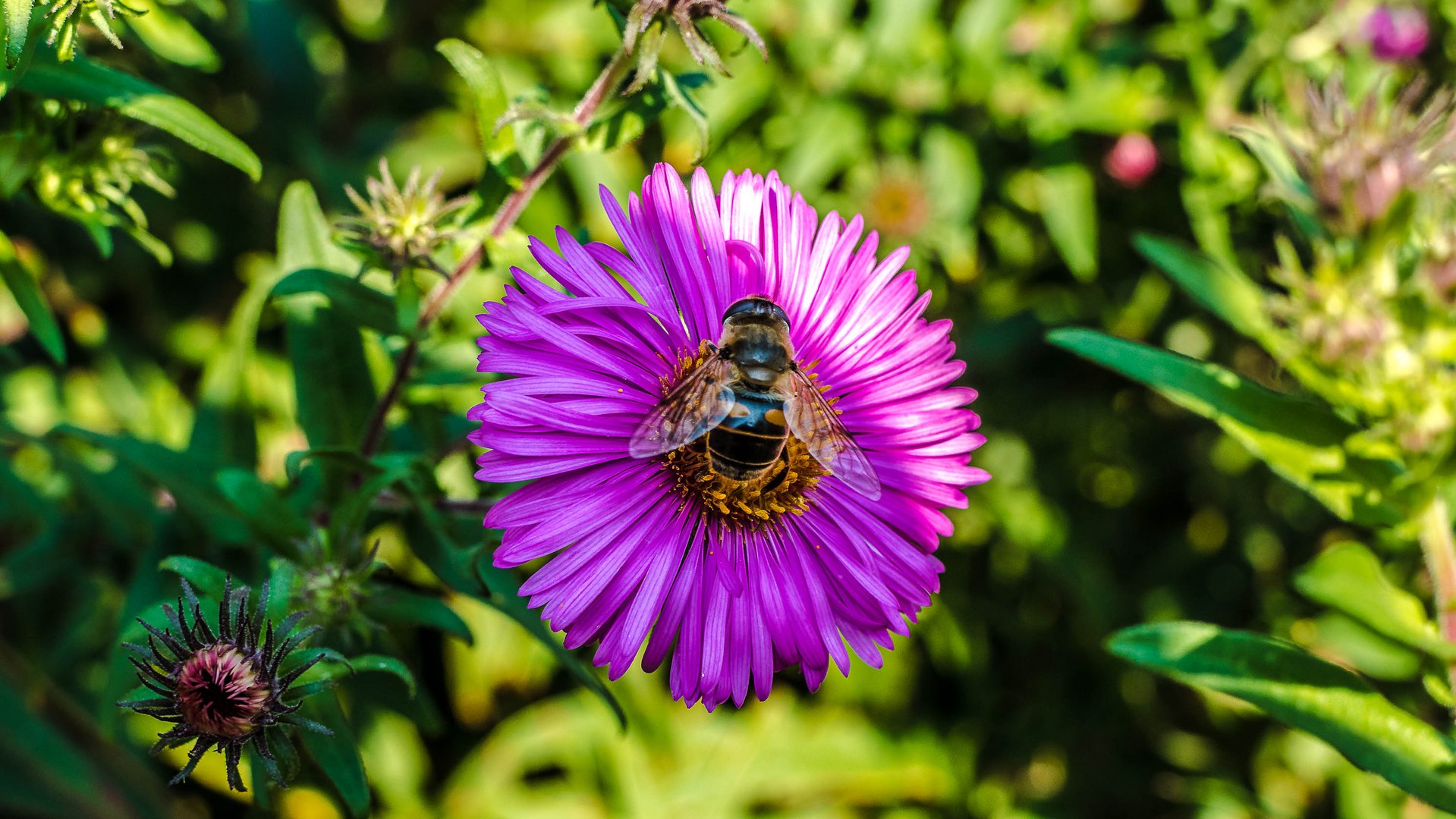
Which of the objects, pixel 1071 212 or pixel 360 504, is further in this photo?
pixel 1071 212

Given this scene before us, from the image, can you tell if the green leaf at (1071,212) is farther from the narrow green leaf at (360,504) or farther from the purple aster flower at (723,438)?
the narrow green leaf at (360,504)

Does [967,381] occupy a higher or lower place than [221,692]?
higher

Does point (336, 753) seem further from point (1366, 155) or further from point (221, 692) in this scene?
point (1366, 155)

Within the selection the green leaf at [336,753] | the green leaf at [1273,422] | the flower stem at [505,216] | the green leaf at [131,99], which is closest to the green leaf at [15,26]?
the green leaf at [131,99]

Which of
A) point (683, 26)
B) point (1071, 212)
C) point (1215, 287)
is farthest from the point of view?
point (1071, 212)

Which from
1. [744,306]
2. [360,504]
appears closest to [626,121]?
[744,306]

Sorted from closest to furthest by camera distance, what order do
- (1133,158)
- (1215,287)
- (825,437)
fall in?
(825,437)
(1215,287)
(1133,158)

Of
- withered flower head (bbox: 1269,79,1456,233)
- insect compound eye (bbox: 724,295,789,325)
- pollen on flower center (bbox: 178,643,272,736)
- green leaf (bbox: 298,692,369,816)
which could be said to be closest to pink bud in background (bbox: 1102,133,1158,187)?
withered flower head (bbox: 1269,79,1456,233)
